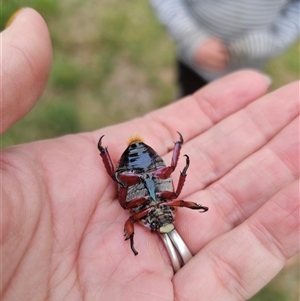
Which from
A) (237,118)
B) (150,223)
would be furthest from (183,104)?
(150,223)

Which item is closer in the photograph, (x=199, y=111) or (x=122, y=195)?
(x=122, y=195)

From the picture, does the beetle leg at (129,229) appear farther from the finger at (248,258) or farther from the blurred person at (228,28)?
the blurred person at (228,28)

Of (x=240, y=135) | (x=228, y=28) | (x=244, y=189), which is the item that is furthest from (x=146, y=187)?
(x=228, y=28)

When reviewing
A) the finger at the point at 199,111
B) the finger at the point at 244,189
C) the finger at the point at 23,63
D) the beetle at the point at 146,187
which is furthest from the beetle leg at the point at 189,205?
the finger at the point at 23,63

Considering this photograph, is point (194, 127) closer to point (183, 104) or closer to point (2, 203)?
point (183, 104)

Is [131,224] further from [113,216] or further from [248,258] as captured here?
[248,258]

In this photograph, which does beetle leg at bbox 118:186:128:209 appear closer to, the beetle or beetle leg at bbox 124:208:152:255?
the beetle
